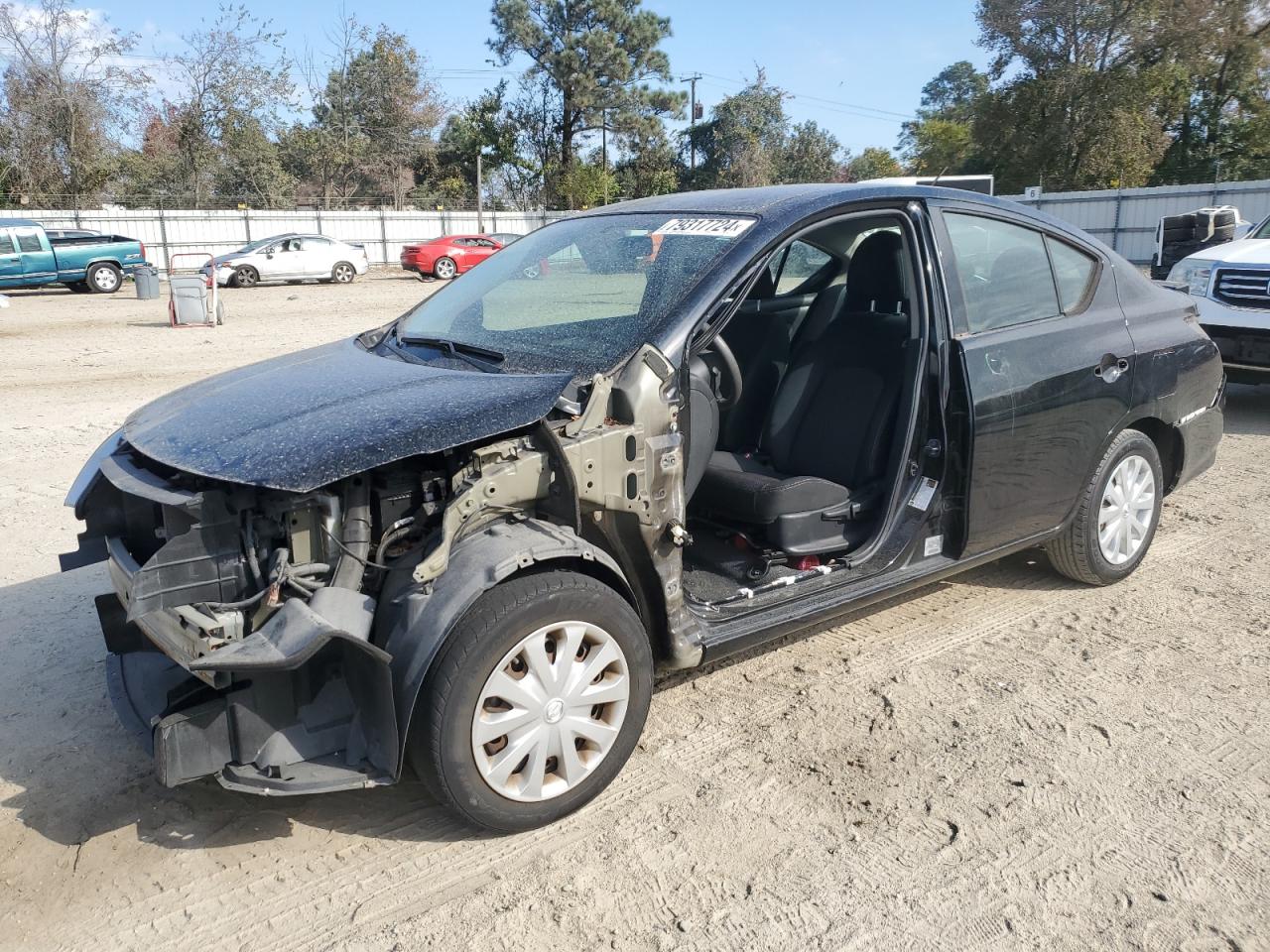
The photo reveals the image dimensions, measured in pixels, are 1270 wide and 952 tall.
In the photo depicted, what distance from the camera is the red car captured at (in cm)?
2859

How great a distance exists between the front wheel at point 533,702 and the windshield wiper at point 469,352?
0.95 meters

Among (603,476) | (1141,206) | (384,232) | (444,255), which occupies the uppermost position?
(1141,206)

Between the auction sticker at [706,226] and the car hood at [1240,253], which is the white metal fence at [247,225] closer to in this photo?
the car hood at [1240,253]

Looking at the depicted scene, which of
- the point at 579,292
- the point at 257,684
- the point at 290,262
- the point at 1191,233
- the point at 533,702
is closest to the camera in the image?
the point at 257,684

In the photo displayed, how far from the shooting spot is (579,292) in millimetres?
3779

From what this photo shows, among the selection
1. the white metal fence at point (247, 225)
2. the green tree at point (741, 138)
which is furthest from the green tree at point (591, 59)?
the white metal fence at point (247, 225)

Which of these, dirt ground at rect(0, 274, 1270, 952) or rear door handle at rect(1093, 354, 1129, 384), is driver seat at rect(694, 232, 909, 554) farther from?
rear door handle at rect(1093, 354, 1129, 384)

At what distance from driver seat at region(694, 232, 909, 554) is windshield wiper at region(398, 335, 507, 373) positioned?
3.28 feet

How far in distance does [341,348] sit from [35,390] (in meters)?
7.93

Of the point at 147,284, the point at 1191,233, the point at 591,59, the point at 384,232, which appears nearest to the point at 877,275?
the point at 1191,233

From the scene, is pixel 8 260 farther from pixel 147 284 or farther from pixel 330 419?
pixel 330 419

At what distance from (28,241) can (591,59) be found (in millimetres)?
31495

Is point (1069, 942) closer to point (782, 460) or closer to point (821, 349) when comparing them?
point (782, 460)

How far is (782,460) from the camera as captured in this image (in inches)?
166
